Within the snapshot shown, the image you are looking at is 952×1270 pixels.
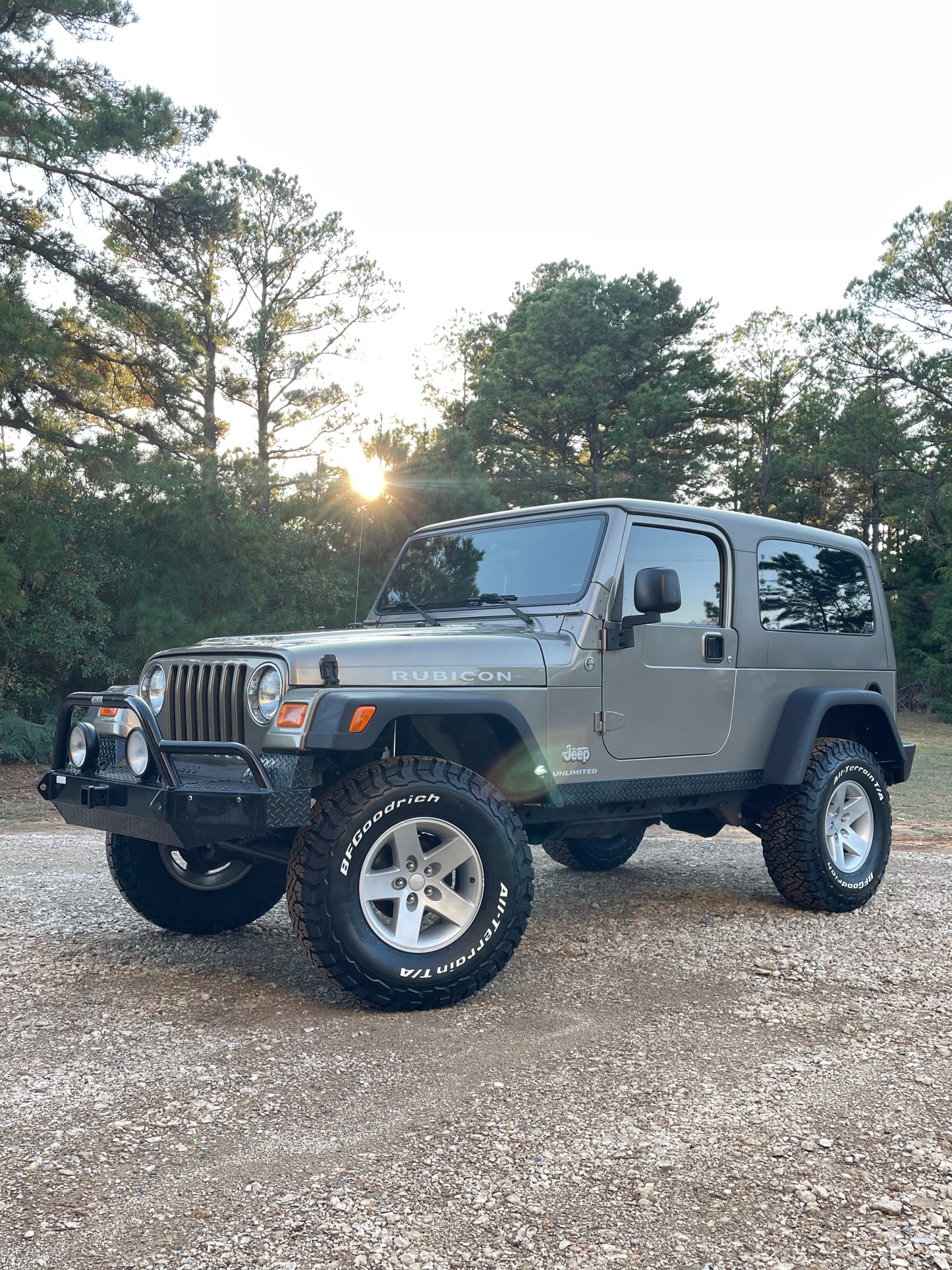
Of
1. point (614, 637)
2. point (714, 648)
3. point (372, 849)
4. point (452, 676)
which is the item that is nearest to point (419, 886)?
point (372, 849)

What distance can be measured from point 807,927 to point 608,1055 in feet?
7.28

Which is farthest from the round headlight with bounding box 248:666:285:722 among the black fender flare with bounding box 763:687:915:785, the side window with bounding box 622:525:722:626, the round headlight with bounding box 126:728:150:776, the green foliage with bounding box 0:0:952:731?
the green foliage with bounding box 0:0:952:731

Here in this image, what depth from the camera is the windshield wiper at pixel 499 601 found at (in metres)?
5.03

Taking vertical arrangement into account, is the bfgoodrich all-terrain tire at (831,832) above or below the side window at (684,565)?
below

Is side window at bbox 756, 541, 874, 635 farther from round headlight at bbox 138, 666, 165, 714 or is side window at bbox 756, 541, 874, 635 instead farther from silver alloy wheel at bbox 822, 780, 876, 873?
round headlight at bbox 138, 666, 165, 714

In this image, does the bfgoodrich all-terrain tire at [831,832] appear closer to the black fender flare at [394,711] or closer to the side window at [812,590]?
the side window at [812,590]

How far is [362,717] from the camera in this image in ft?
13.4

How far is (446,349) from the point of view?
4669 cm

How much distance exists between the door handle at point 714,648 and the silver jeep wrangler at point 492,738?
0.01m

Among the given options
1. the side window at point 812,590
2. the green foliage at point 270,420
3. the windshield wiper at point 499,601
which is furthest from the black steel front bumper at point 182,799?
the green foliage at point 270,420

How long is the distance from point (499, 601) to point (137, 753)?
1.85 meters

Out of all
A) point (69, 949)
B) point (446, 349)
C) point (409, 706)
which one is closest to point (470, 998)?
point (409, 706)

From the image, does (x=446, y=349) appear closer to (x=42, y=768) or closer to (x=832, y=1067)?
(x=42, y=768)

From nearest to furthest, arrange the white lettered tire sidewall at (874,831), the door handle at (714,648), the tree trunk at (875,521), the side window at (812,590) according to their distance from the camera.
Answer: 1. the door handle at (714,648)
2. the white lettered tire sidewall at (874,831)
3. the side window at (812,590)
4. the tree trunk at (875,521)
